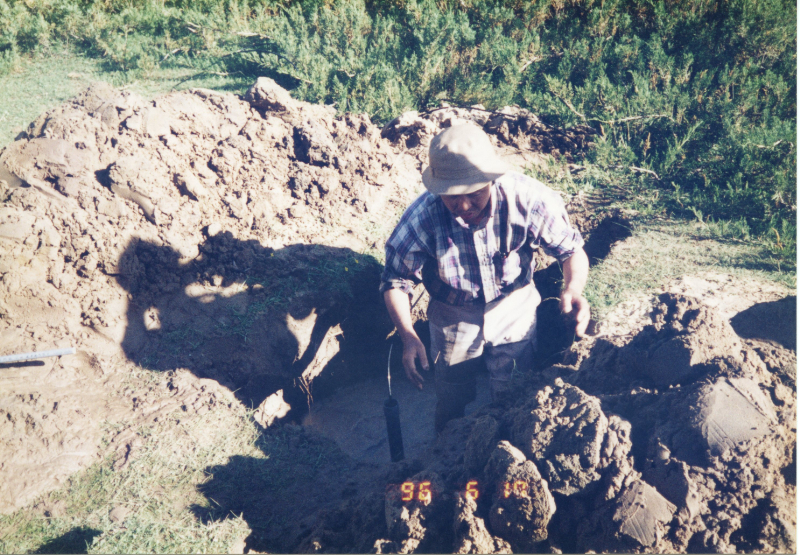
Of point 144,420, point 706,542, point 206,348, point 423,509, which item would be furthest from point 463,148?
point 144,420

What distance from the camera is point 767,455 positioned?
78.7 inches

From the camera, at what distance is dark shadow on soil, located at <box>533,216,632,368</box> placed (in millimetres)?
3523

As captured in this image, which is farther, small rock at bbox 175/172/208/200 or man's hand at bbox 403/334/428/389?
small rock at bbox 175/172/208/200

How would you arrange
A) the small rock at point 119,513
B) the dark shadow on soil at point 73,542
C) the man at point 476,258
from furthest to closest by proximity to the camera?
the man at point 476,258 → the small rock at point 119,513 → the dark shadow on soil at point 73,542

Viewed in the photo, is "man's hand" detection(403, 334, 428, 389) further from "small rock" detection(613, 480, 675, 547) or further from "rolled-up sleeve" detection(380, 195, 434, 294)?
"small rock" detection(613, 480, 675, 547)

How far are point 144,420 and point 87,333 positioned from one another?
2.45ft

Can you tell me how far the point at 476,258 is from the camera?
10.2 ft

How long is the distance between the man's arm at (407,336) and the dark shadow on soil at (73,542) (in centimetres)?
179

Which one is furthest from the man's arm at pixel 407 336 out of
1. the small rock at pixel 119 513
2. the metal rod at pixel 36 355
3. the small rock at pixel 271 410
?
the metal rod at pixel 36 355

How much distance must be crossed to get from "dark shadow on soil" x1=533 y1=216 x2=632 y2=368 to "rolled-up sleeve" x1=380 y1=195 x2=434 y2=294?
1087mm

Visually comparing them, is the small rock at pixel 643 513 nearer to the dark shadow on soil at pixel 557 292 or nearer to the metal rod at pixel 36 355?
the dark shadow on soil at pixel 557 292

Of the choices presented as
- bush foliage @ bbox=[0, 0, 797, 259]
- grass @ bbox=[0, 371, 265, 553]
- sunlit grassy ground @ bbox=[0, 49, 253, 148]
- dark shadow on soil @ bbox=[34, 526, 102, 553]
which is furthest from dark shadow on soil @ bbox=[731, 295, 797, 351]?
sunlit grassy ground @ bbox=[0, 49, 253, 148]

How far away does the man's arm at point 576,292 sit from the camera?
2943mm

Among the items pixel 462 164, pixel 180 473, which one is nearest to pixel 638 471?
pixel 462 164
